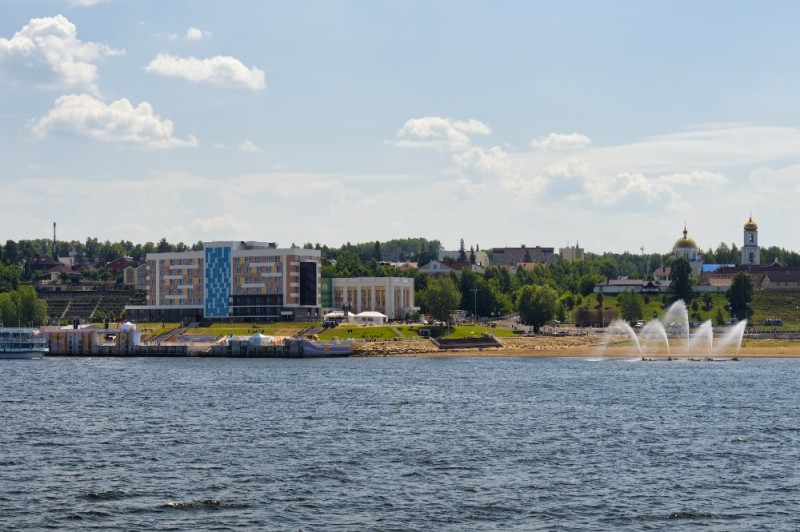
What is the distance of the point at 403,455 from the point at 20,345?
439 feet

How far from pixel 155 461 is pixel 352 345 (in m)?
122

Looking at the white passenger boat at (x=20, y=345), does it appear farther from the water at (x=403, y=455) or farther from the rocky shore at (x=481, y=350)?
the water at (x=403, y=455)

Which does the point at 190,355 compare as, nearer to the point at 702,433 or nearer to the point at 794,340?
the point at 794,340

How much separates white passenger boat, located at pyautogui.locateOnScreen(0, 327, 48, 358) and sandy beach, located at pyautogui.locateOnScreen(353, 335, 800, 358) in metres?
52.2

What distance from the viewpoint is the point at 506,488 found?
5909 centimetres

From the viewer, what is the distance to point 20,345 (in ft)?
617

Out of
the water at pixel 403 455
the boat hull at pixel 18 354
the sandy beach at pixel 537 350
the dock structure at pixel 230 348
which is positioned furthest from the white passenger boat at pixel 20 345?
the water at pixel 403 455

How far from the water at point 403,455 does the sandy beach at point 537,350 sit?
5777 cm

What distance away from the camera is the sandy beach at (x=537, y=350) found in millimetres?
182750

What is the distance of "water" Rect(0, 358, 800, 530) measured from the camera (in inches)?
2087

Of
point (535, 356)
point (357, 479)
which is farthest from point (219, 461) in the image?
point (535, 356)

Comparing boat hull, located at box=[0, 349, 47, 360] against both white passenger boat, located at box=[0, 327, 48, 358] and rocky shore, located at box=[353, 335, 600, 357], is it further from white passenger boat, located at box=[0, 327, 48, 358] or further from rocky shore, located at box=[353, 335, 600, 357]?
rocky shore, located at box=[353, 335, 600, 357]

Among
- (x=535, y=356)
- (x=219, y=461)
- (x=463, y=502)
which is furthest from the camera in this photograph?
(x=535, y=356)

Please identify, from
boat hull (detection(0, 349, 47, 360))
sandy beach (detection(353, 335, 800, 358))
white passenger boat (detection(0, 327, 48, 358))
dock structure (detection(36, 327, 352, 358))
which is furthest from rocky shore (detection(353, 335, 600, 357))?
boat hull (detection(0, 349, 47, 360))
